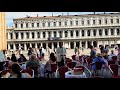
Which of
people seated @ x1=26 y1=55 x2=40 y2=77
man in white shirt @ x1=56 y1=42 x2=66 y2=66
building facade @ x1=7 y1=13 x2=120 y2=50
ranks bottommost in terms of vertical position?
people seated @ x1=26 y1=55 x2=40 y2=77

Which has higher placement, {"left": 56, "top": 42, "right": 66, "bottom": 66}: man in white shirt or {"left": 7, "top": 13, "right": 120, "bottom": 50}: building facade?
{"left": 7, "top": 13, "right": 120, "bottom": 50}: building facade

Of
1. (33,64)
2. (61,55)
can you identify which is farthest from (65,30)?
(33,64)

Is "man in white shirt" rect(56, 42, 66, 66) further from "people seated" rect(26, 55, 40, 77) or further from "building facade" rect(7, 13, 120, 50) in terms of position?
"building facade" rect(7, 13, 120, 50)

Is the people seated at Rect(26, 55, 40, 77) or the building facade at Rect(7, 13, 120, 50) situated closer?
the people seated at Rect(26, 55, 40, 77)

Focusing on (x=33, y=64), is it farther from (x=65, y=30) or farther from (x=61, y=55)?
(x=65, y=30)

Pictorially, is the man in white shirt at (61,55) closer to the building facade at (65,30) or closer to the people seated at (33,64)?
the people seated at (33,64)

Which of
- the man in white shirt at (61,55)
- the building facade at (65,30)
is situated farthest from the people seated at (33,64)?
the building facade at (65,30)

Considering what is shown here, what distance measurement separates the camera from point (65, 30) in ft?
297

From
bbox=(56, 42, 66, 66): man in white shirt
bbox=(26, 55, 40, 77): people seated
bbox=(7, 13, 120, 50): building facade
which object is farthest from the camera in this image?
bbox=(7, 13, 120, 50): building facade

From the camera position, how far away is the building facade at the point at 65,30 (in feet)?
292

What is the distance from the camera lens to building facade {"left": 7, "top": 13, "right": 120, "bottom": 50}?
89.0 meters

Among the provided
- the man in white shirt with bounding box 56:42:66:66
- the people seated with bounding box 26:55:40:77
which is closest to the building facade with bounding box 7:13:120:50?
the man in white shirt with bounding box 56:42:66:66

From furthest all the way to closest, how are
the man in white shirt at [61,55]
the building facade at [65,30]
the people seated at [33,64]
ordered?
1. the building facade at [65,30]
2. the man in white shirt at [61,55]
3. the people seated at [33,64]
